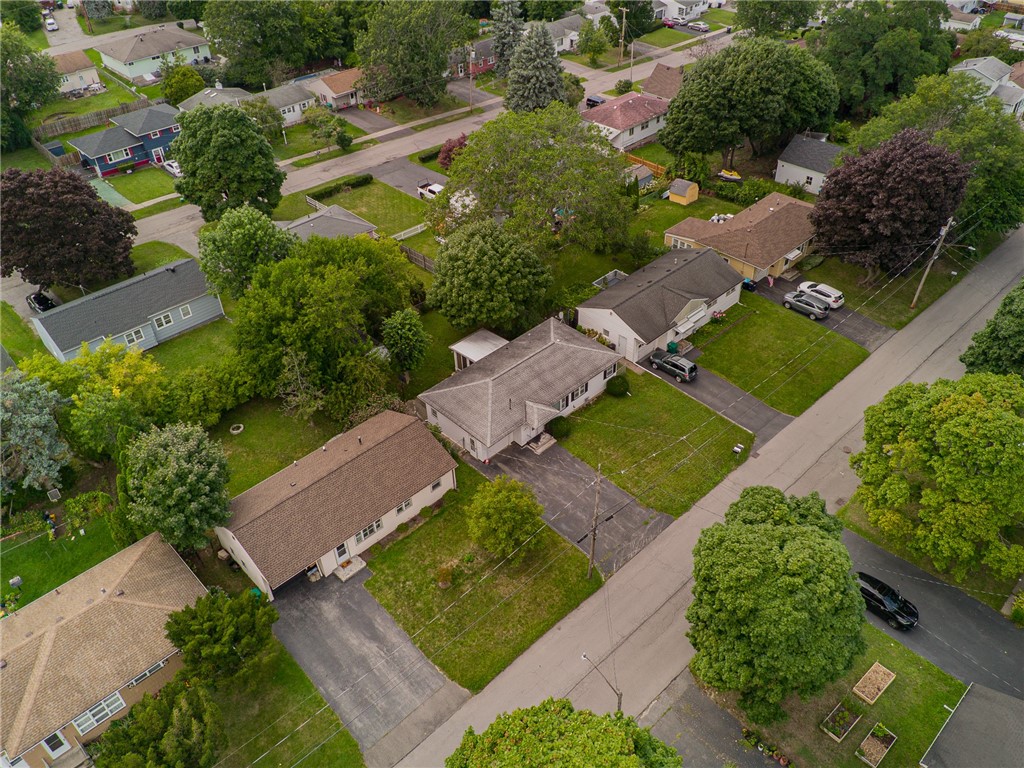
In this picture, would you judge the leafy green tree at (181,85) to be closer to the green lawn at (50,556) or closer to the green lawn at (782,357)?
the green lawn at (50,556)

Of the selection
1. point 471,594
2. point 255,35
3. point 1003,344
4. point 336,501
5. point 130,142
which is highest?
point 255,35

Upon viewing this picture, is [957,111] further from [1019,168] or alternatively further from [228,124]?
[228,124]

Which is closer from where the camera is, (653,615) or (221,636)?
(221,636)

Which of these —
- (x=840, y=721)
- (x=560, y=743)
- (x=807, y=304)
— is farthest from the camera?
(x=807, y=304)

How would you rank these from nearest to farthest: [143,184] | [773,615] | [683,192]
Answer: [773,615] → [683,192] → [143,184]

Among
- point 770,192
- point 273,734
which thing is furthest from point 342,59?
point 273,734

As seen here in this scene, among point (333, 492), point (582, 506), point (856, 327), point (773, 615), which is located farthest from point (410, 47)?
point (773, 615)

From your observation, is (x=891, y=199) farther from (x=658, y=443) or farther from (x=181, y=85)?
(x=181, y=85)
